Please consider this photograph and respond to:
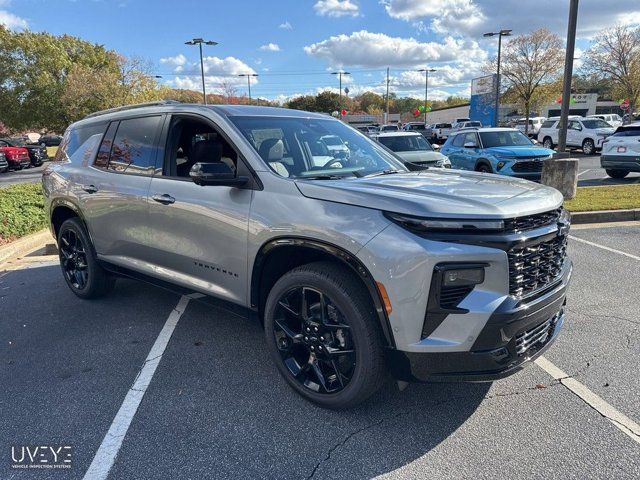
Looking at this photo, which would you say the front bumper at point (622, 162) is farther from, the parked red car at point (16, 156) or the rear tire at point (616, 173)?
the parked red car at point (16, 156)

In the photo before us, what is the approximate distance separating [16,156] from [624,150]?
27.3 m

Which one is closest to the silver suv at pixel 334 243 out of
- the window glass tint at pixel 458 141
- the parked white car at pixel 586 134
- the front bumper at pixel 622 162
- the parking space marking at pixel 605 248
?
the parking space marking at pixel 605 248

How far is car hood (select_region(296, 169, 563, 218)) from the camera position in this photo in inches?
98.7

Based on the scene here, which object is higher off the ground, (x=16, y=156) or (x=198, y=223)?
(x=16, y=156)

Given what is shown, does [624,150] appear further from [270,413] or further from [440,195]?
[270,413]

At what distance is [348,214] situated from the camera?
106 inches

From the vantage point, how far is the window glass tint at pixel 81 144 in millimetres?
4773

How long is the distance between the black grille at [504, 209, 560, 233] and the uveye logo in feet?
8.80

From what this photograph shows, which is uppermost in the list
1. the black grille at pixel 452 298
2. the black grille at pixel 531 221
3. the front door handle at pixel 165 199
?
the front door handle at pixel 165 199

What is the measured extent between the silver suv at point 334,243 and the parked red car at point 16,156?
81.9 feet

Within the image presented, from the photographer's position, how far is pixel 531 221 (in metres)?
2.66

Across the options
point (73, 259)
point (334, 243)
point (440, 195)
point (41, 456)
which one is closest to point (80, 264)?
point (73, 259)

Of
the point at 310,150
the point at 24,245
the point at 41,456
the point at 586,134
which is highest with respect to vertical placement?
the point at 586,134

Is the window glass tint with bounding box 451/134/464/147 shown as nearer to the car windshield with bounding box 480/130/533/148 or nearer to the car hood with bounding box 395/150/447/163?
the car windshield with bounding box 480/130/533/148
